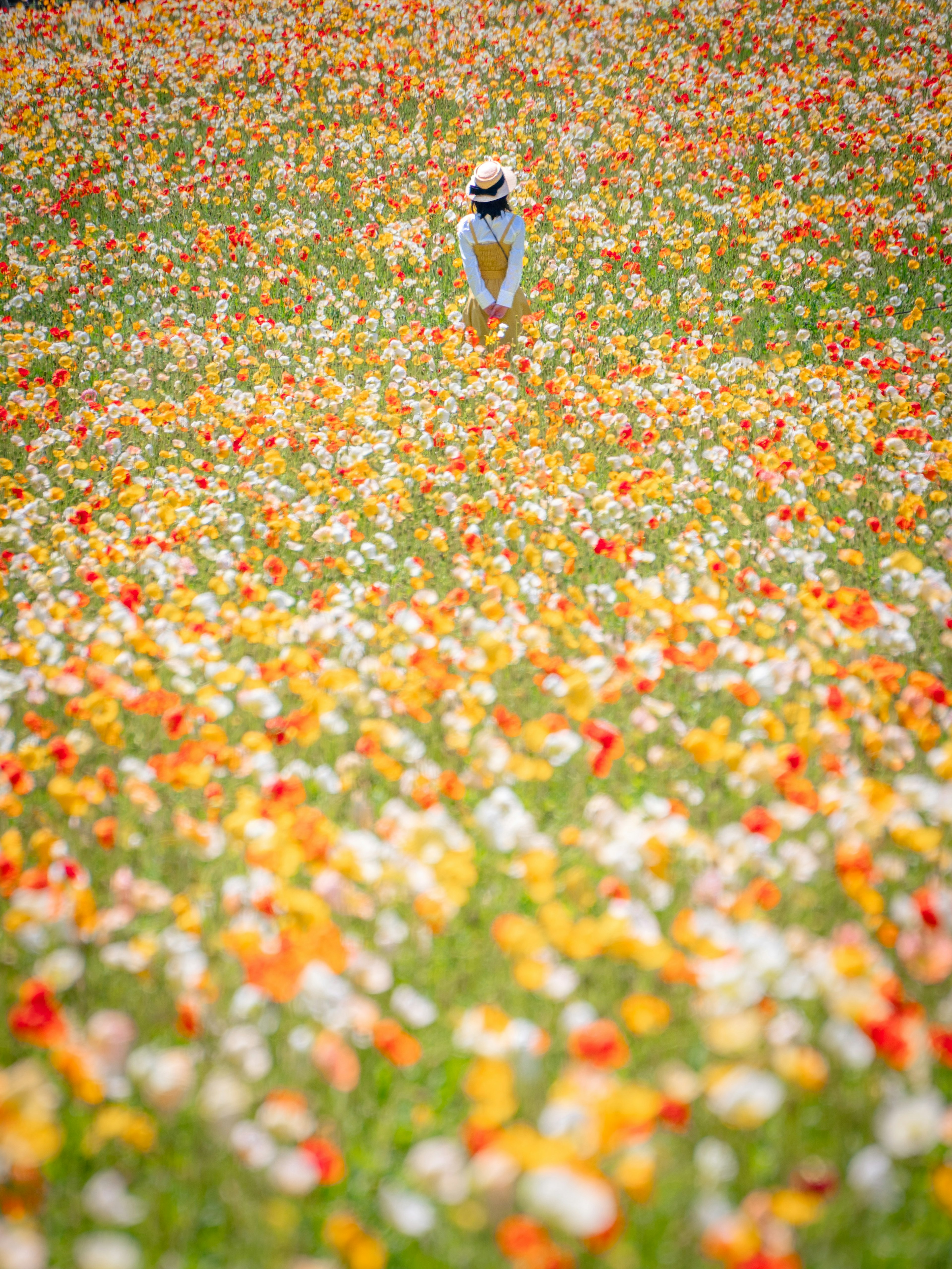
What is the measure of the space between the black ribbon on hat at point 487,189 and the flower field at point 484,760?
1.13 meters

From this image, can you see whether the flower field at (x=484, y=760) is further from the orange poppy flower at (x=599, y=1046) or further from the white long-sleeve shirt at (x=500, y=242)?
the white long-sleeve shirt at (x=500, y=242)

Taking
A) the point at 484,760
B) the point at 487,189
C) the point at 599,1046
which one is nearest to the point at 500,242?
the point at 487,189

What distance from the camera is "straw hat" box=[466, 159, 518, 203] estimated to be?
562 centimetres

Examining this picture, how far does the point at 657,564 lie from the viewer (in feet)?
14.1

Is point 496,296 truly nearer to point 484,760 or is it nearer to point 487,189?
point 487,189

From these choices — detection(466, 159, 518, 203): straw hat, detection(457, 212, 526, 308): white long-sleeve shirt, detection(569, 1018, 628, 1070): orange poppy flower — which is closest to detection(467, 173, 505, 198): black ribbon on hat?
detection(466, 159, 518, 203): straw hat

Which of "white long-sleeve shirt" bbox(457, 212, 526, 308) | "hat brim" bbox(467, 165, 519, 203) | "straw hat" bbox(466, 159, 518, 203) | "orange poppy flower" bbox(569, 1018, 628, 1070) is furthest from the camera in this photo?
"white long-sleeve shirt" bbox(457, 212, 526, 308)

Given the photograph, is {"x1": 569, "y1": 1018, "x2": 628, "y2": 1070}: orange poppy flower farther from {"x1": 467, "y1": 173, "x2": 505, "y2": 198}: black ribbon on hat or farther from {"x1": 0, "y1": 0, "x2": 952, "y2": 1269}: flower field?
{"x1": 467, "y1": 173, "x2": 505, "y2": 198}: black ribbon on hat

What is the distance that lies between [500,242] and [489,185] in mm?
434

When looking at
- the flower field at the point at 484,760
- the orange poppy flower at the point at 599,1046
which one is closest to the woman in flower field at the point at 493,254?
the flower field at the point at 484,760

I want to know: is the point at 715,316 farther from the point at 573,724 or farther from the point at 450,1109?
the point at 450,1109

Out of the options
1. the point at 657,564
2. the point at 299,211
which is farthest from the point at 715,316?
the point at 299,211

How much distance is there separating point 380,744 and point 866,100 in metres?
12.0

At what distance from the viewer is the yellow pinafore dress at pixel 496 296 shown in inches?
238
